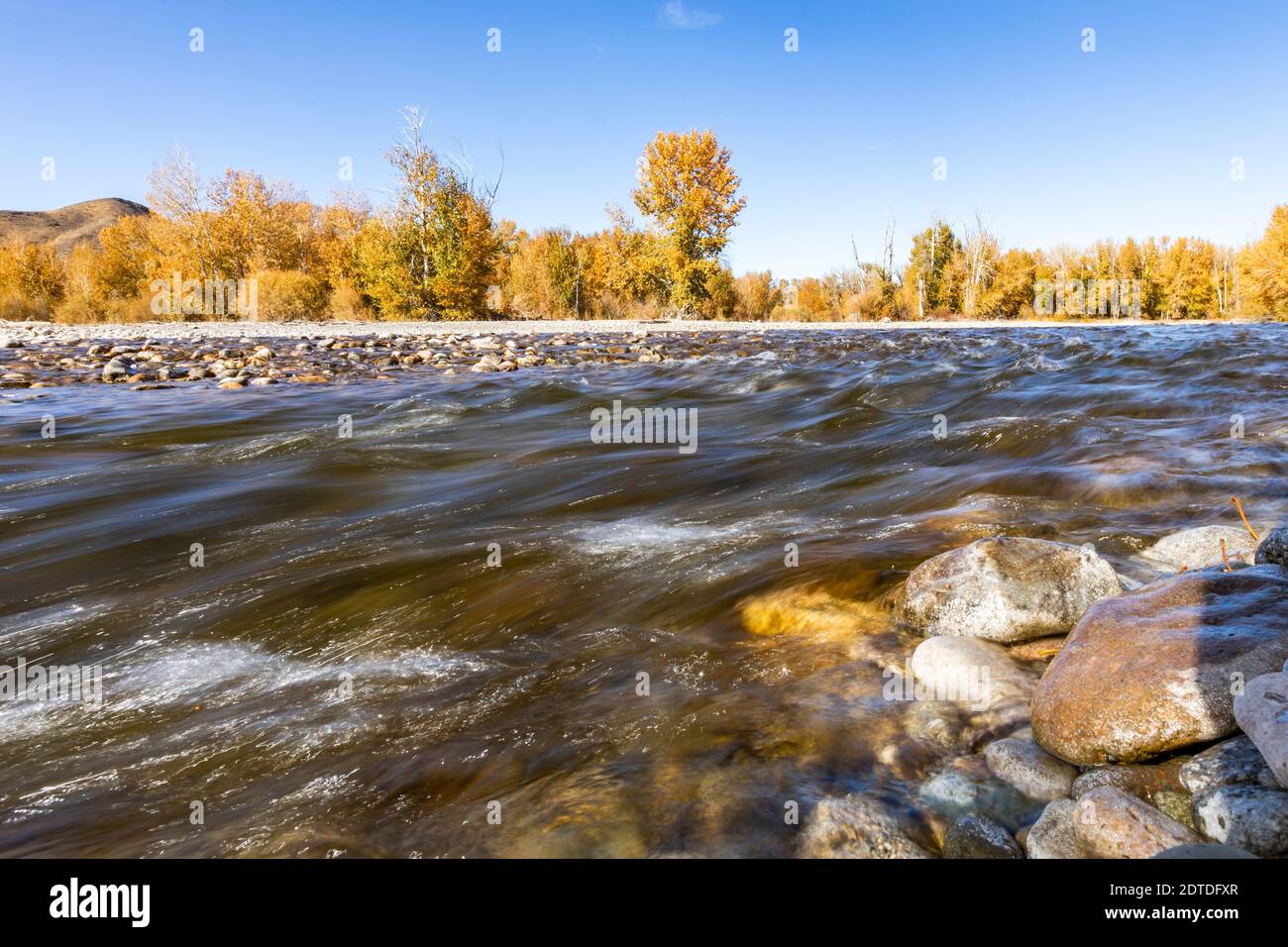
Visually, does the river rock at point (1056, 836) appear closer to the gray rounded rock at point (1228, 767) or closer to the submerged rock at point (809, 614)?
the gray rounded rock at point (1228, 767)

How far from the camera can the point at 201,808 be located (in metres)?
2.02

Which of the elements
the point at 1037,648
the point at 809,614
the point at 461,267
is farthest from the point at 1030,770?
the point at 461,267

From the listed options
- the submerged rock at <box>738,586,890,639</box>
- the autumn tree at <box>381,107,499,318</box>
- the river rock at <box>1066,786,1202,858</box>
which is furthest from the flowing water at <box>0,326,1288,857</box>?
the autumn tree at <box>381,107,499,318</box>

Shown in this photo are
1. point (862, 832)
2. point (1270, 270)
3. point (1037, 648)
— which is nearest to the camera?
point (862, 832)

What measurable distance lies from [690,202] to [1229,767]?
133ft

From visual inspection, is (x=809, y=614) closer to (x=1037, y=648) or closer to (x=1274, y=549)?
(x=1037, y=648)

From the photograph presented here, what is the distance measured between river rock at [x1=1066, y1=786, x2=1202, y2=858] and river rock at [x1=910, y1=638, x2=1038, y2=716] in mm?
604

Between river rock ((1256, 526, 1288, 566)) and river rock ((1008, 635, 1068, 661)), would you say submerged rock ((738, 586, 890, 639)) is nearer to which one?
river rock ((1008, 635, 1068, 661))

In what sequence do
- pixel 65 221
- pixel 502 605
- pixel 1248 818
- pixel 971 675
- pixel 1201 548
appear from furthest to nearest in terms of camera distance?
pixel 65 221 → pixel 502 605 → pixel 1201 548 → pixel 971 675 → pixel 1248 818

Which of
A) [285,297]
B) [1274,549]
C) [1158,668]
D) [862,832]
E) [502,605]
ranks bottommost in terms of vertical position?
[862,832]

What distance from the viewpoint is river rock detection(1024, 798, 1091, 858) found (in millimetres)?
1516

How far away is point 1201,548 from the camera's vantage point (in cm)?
310
